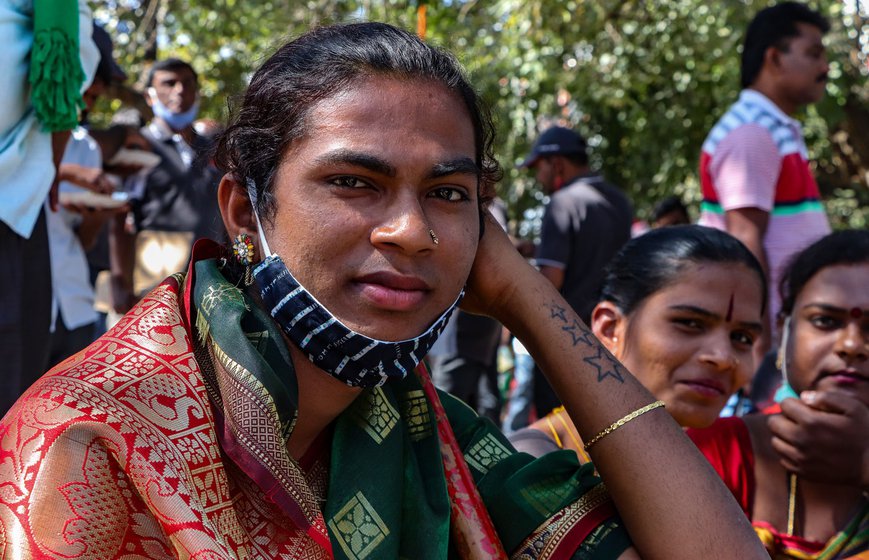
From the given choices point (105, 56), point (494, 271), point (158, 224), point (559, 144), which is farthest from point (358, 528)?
point (559, 144)

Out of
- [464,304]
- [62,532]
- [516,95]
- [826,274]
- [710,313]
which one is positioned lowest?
[62,532]

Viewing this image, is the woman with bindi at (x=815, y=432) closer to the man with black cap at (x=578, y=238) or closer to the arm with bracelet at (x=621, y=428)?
the arm with bracelet at (x=621, y=428)

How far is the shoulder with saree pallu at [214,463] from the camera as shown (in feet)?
4.88

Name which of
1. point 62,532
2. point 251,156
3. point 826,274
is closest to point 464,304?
point 251,156

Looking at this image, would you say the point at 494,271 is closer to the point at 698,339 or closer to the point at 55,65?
the point at 698,339

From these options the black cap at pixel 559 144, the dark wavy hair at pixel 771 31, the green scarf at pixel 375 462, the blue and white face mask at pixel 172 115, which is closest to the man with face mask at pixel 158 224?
the blue and white face mask at pixel 172 115

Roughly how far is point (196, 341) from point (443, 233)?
0.48 m

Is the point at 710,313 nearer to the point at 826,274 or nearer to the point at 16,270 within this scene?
the point at 826,274

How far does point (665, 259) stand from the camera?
296 centimetres

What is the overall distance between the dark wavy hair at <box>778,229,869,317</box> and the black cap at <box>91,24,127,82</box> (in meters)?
2.64

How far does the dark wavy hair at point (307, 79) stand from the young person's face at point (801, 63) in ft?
11.3

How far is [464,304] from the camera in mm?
2303

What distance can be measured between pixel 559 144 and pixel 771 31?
6.58ft

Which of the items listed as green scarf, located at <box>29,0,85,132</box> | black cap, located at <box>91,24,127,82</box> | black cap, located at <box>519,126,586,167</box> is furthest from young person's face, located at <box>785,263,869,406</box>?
black cap, located at <box>519,126,586,167</box>
